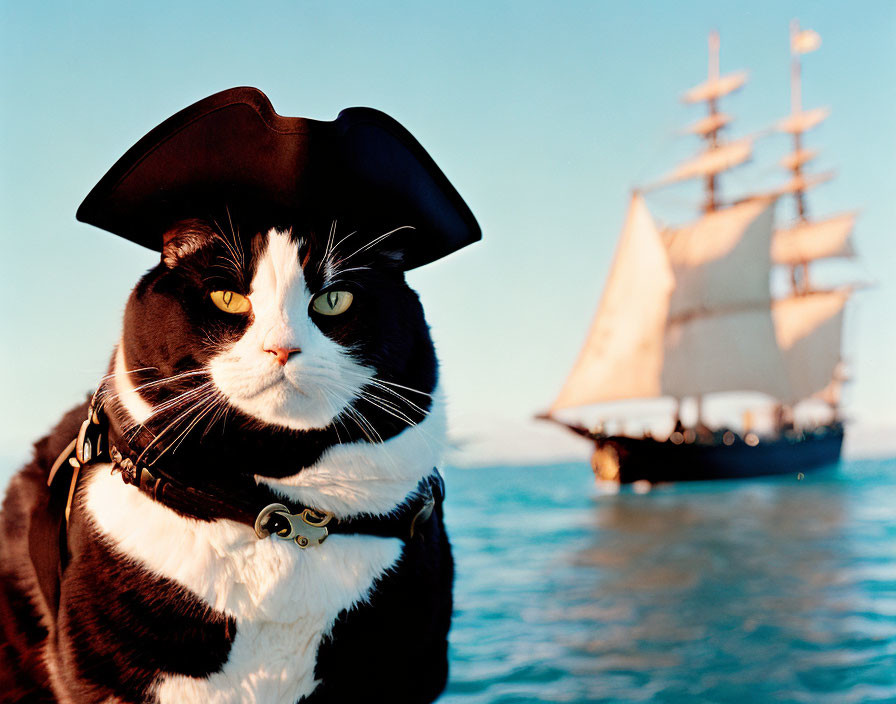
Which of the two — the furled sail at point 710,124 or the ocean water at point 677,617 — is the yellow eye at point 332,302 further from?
the furled sail at point 710,124

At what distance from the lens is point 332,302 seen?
4.51 ft

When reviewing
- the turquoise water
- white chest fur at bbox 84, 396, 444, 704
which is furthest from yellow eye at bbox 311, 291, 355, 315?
the turquoise water

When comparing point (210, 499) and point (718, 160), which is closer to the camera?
point (210, 499)

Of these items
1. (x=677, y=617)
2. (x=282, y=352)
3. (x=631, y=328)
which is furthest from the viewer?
(x=631, y=328)

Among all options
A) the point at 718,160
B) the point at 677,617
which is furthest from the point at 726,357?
the point at 677,617

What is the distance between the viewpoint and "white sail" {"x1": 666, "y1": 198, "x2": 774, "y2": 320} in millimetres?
29469

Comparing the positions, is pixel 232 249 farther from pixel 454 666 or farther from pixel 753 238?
pixel 753 238

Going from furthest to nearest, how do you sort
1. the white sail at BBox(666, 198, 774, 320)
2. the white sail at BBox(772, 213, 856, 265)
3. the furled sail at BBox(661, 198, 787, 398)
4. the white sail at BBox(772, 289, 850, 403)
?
1. the white sail at BBox(772, 213, 856, 265)
2. the white sail at BBox(772, 289, 850, 403)
3. the white sail at BBox(666, 198, 774, 320)
4. the furled sail at BBox(661, 198, 787, 398)

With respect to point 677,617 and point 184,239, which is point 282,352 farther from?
point 677,617

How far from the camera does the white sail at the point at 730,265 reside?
2947 cm

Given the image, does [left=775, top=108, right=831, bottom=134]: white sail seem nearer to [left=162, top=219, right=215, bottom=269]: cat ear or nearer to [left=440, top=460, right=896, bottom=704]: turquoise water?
[left=440, top=460, right=896, bottom=704]: turquoise water

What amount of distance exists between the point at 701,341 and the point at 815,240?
11932mm

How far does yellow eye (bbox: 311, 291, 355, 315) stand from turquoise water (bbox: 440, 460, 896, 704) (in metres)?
1.11

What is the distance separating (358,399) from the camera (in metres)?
1.41
